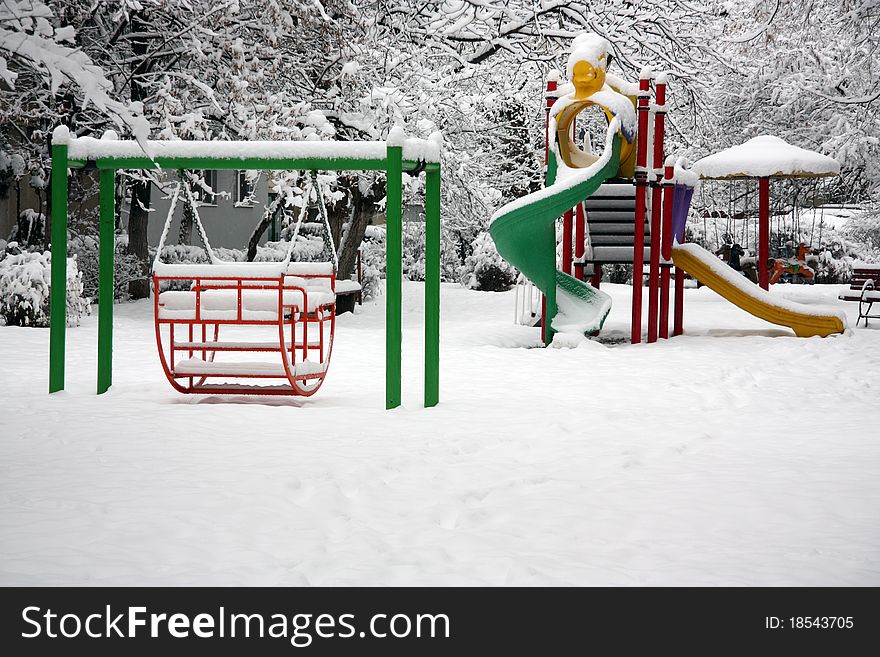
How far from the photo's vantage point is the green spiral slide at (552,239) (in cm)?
1121

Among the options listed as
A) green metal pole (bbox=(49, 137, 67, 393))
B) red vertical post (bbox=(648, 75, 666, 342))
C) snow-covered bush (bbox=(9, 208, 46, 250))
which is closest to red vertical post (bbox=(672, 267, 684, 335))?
red vertical post (bbox=(648, 75, 666, 342))

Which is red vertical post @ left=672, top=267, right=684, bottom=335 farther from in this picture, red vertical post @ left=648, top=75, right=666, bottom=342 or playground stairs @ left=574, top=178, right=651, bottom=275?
red vertical post @ left=648, top=75, right=666, bottom=342

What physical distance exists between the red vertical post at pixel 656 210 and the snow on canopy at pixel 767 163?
511 cm

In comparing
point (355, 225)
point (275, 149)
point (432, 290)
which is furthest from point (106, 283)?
point (355, 225)

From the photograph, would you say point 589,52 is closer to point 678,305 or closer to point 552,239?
point 552,239

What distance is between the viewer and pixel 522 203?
11.3 metres

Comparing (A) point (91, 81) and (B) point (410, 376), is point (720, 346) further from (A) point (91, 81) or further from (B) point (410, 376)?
(A) point (91, 81)

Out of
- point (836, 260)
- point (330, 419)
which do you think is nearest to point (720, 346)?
point (330, 419)

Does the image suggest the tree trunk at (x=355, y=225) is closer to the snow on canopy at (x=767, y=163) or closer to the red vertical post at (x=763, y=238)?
the snow on canopy at (x=767, y=163)

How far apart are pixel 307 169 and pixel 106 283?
1684mm

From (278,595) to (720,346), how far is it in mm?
9132

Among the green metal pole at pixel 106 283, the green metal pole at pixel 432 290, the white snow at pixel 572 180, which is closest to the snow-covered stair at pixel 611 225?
the white snow at pixel 572 180

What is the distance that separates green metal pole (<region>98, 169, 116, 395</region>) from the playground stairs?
22.4 ft

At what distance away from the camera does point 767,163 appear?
671 inches
